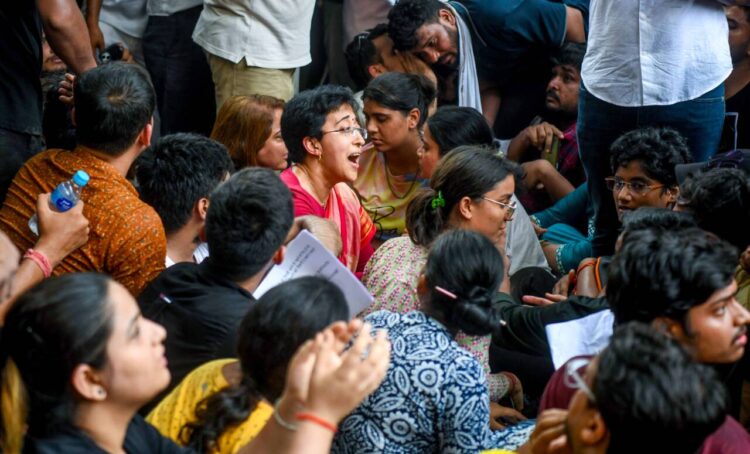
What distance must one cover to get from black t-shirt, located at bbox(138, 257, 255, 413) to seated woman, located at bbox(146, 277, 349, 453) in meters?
0.41

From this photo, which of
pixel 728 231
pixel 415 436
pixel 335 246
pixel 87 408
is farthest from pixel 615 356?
pixel 335 246

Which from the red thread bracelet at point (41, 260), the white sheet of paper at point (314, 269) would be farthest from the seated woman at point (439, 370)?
the red thread bracelet at point (41, 260)

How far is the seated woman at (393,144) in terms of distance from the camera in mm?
4707

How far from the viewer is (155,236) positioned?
3176 mm

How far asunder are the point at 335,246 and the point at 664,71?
1.40m

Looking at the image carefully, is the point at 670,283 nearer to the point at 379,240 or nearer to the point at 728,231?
the point at 728,231

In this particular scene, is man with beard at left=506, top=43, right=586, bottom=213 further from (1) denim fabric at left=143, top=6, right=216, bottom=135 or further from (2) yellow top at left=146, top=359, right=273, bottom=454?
(2) yellow top at left=146, top=359, right=273, bottom=454

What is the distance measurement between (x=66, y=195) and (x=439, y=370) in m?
1.27

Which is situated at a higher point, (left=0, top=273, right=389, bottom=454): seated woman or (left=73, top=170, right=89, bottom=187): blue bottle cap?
(left=0, top=273, right=389, bottom=454): seated woman

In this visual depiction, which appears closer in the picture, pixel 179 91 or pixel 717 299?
pixel 717 299

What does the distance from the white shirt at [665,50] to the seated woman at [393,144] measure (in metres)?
1.12

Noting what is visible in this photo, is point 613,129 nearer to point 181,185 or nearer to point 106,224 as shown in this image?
point 181,185

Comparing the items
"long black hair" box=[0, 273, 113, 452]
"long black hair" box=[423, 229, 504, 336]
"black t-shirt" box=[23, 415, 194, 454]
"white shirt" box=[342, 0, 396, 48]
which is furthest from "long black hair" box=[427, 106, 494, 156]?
"long black hair" box=[0, 273, 113, 452]

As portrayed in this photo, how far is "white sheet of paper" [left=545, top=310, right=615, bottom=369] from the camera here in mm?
2922
